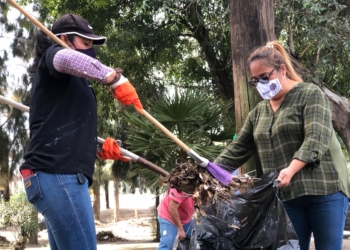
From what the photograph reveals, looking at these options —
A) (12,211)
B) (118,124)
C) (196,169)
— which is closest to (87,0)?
(118,124)

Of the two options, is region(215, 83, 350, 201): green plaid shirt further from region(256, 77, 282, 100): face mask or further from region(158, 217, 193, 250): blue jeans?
region(158, 217, 193, 250): blue jeans

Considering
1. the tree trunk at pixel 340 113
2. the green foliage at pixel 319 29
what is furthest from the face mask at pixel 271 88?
the green foliage at pixel 319 29

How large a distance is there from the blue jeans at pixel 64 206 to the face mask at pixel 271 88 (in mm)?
1203

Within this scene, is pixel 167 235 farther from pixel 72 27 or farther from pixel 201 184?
pixel 72 27

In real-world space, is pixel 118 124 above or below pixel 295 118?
above

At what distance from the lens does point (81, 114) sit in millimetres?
2531

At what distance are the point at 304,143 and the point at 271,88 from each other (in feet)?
1.30

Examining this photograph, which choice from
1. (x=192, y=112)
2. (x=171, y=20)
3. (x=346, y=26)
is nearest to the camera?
(x=192, y=112)

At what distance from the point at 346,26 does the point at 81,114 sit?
7.52m

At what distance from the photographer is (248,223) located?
3.06 meters

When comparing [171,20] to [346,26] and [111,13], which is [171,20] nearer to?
[111,13]

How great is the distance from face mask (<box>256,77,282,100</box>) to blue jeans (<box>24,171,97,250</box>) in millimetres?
Result: 1203

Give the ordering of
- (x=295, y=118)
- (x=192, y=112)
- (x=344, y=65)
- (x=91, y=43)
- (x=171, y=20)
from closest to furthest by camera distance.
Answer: (x=91, y=43)
(x=295, y=118)
(x=192, y=112)
(x=344, y=65)
(x=171, y=20)

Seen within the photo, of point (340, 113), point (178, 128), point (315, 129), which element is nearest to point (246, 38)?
point (315, 129)
